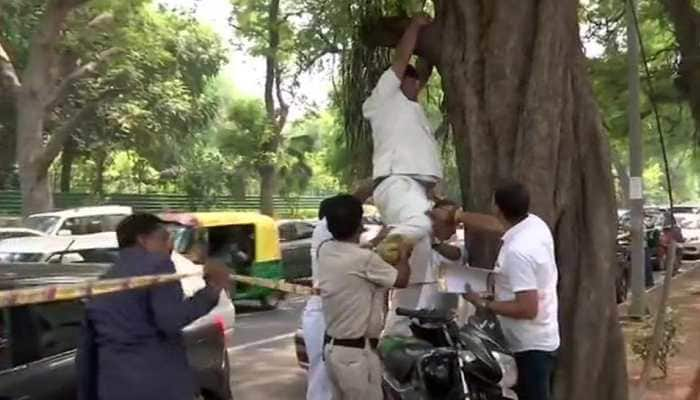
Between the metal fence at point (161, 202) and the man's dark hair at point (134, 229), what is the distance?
2577cm

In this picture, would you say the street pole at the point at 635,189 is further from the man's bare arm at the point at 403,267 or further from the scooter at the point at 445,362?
the man's bare arm at the point at 403,267

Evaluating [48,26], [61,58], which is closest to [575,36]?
[48,26]

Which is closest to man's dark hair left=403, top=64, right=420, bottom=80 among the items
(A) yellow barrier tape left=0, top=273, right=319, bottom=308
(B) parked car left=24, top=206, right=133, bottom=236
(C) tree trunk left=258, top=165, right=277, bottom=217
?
(A) yellow barrier tape left=0, top=273, right=319, bottom=308

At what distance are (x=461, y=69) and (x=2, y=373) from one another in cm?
319

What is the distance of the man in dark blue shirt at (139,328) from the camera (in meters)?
4.60

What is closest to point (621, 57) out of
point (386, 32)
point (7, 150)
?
point (386, 32)

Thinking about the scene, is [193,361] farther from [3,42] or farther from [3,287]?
[3,42]

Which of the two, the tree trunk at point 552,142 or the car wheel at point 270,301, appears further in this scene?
the car wheel at point 270,301

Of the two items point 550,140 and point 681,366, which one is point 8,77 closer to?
point 681,366

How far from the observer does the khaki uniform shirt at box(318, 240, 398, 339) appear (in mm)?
5238

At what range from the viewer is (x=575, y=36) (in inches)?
257

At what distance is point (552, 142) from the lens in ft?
20.6

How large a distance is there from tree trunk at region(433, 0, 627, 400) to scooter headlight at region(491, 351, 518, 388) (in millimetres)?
844

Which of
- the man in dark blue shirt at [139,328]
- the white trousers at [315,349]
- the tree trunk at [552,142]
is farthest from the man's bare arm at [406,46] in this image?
the man in dark blue shirt at [139,328]
